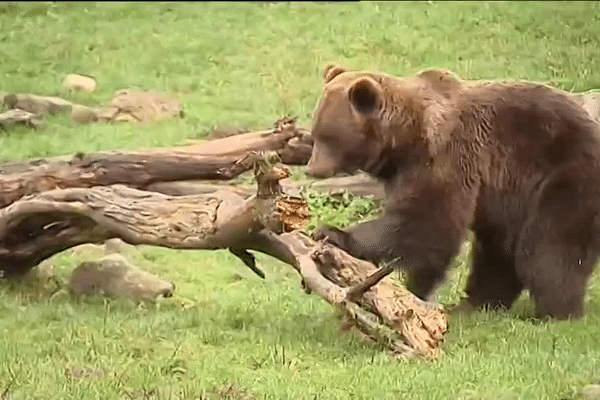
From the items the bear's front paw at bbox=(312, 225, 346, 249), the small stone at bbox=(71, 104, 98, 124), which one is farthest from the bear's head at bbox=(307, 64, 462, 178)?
the small stone at bbox=(71, 104, 98, 124)

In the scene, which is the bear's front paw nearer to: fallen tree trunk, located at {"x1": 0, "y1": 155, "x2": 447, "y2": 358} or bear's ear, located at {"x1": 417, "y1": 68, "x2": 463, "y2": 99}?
fallen tree trunk, located at {"x1": 0, "y1": 155, "x2": 447, "y2": 358}

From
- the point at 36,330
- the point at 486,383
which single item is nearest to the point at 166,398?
the point at 486,383

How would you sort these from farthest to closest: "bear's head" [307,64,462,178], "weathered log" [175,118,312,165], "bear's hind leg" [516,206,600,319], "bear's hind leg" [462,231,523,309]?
"weathered log" [175,118,312,165] < "bear's hind leg" [462,231,523,309] < "bear's hind leg" [516,206,600,319] < "bear's head" [307,64,462,178]

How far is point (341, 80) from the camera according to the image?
7.08 metres

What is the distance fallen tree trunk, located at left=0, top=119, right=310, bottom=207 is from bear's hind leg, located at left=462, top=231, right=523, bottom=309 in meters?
1.56

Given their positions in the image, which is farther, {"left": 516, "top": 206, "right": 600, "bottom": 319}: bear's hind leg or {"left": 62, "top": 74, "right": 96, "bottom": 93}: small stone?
{"left": 62, "top": 74, "right": 96, "bottom": 93}: small stone

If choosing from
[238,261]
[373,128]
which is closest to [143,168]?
[238,261]

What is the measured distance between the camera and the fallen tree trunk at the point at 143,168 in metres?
8.22

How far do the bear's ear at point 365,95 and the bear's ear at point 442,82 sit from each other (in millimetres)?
539

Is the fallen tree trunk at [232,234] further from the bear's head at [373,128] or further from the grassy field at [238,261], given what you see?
the bear's head at [373,128]

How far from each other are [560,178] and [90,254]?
3.98 metres

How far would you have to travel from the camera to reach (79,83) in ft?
49.5

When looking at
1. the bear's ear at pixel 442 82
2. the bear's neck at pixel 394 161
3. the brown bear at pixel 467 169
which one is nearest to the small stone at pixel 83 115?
the brown bear at pixel 467 169

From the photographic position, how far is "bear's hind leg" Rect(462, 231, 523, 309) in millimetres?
7785
